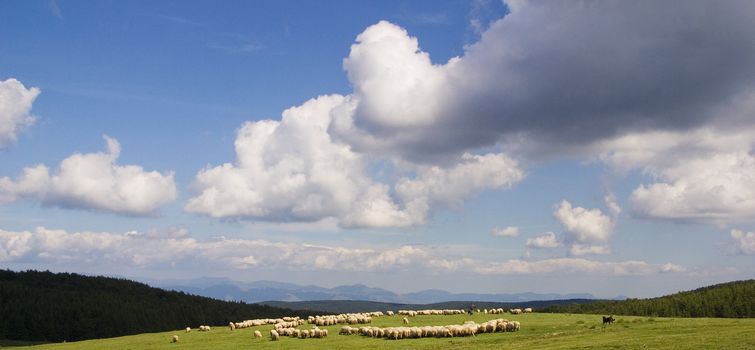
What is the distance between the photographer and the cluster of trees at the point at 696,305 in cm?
11269

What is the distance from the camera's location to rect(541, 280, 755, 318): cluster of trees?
113m

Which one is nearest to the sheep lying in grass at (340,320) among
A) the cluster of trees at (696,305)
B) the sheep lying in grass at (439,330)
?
Result: the sheep lying in grass at (439,330)

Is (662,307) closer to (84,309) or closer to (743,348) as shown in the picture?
(743,348)

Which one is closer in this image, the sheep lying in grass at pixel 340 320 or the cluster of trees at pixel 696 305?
the sheep lying in grass at pixel 340 320

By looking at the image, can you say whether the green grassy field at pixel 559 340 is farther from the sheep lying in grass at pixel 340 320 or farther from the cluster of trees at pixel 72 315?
the cluster of trees at pixel 72 315

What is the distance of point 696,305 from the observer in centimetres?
12194

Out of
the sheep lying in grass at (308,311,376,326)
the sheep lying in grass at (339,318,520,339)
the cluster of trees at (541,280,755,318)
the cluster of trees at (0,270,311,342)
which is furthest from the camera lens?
the cluster of trees at (0,270,311,342)

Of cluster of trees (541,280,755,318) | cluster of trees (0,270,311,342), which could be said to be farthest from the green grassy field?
cluster of trees (0,270,311,342)

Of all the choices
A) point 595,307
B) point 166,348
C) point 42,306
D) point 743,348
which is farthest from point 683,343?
point 42,306

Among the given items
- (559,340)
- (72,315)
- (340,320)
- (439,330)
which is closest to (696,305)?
(340,320)

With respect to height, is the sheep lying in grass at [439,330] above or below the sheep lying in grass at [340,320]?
below

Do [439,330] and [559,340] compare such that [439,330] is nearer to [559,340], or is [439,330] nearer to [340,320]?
[559,340]

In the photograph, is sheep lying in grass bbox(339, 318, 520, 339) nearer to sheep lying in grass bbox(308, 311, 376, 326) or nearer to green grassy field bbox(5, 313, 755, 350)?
green grassy field bbox(5, 313, 755, 350)

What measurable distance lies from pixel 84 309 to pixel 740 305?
16745cm
